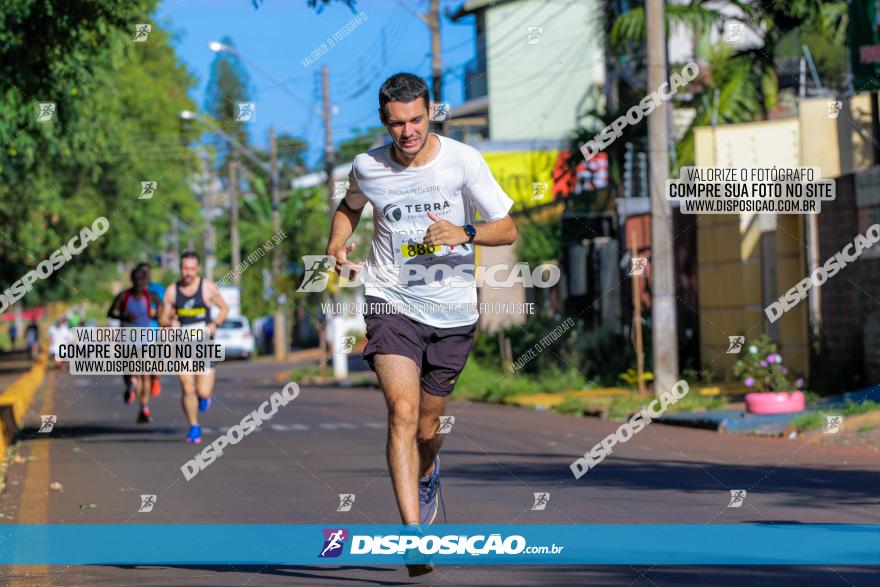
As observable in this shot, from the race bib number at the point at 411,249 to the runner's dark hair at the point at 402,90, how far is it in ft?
1.85

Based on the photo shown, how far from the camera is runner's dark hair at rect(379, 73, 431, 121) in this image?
23.4ft

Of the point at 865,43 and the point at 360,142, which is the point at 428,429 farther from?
the point at 360,142

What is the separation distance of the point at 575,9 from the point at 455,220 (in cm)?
4431

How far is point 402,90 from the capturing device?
7125mm

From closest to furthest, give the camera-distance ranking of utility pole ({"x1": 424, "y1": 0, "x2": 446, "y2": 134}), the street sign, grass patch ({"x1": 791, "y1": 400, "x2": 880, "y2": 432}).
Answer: grass patch ({"x1": 791, "y1": 400, "x2": 880, "y2": 432})
the street sign
utility pole ({"x1": 424, "y1": 0, "x2": 446, "y2": 134})

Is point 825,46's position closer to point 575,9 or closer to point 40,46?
point 575,9

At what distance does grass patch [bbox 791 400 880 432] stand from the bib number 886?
1034 cm

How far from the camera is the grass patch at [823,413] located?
16906mm

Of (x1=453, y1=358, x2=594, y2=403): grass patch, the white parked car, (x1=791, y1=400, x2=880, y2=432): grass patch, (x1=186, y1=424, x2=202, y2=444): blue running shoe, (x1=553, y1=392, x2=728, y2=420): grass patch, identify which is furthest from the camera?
the white parked car

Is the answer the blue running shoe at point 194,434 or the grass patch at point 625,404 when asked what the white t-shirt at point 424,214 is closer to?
the blue running shoe at point 194,434

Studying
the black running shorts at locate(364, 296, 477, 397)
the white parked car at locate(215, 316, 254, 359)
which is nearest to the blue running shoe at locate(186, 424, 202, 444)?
the black running shorts at locate(364, 296, 477, 397)

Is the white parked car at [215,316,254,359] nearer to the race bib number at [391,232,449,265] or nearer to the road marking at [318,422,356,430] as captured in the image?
the road marking at [318,422,356,430]

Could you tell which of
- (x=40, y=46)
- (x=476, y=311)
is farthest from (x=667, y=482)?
(x=40, y=46)

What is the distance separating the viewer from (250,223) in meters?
80.4
